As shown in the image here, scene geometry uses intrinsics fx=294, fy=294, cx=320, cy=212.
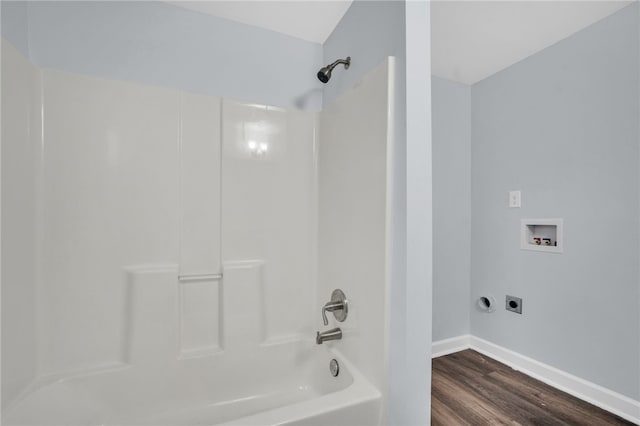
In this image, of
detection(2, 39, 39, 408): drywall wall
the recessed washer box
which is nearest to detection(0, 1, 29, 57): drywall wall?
detection(2, 39, 39, 408): drywall wall

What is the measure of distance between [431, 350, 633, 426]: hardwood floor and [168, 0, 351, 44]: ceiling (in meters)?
2.37

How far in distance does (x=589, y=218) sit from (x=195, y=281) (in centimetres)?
243

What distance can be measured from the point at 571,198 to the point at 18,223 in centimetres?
302

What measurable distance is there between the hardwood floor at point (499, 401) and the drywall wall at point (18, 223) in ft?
6.59

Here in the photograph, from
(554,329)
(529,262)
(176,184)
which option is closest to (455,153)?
(529,262)

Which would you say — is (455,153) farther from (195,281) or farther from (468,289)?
(195,281)

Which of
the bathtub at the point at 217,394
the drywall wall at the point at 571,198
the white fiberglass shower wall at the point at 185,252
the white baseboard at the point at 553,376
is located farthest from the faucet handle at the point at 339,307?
the drywall wall at the point at 571,198

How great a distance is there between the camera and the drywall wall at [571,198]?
174cm

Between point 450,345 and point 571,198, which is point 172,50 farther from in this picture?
point 450,345

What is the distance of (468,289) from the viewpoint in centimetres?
265

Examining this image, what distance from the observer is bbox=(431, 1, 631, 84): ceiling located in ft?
5.65

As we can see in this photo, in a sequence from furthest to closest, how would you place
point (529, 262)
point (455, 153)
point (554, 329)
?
point (455, 153), point (529, 262), point (554, 329)

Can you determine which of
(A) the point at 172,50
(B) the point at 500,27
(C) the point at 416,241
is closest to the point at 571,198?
(B) the point at 500,27

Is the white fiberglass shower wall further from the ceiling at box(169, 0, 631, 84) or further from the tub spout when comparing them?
the ceiling at box(169, 0, 631, 84)
